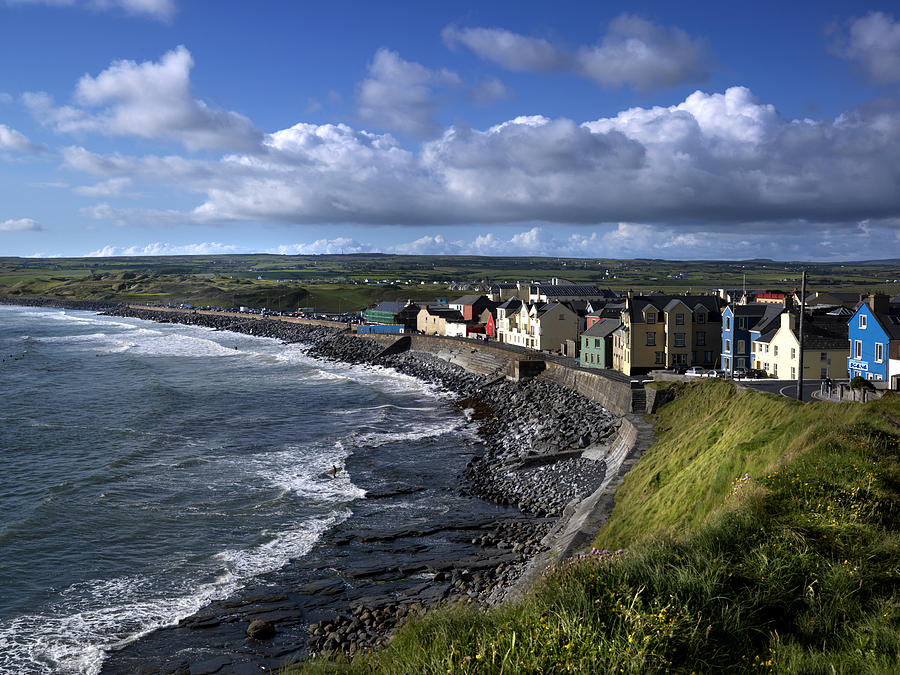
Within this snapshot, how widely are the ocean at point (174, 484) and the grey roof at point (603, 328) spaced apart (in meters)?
16.5

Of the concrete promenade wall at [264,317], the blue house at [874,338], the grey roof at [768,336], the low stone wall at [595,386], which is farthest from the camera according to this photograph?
the concrete promenade wall at [264,317]

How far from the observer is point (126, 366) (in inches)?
3401

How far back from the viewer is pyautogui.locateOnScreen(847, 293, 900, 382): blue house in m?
40.8

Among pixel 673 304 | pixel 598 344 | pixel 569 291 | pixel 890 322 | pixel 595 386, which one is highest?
pixel 569 291

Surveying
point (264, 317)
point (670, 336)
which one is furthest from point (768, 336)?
point (264, 317)

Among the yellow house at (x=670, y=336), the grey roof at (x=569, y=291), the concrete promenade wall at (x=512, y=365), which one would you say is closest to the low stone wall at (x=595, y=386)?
the concrete promenade wall at (x=512, y=365)

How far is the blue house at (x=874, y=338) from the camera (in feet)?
134

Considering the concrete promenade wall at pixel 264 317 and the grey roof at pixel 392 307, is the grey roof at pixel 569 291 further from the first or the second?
the concrete promenade wall at pixel 264 317

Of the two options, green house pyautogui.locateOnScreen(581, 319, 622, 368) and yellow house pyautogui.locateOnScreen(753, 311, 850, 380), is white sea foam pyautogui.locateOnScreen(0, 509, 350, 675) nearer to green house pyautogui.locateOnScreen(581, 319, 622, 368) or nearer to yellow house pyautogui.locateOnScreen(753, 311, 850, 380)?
yellow house pyautogui.locateOnScreen(753, 311, 850, 380)

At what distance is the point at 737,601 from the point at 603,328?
54256 millimetres

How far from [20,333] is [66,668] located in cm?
13874

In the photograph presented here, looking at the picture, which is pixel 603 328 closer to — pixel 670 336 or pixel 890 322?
pixel 670 336

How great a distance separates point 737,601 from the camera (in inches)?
408

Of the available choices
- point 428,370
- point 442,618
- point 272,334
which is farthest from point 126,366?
point 442,618
